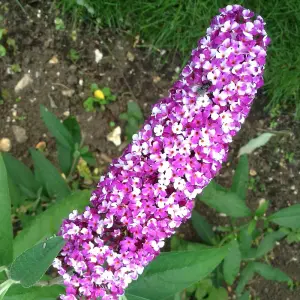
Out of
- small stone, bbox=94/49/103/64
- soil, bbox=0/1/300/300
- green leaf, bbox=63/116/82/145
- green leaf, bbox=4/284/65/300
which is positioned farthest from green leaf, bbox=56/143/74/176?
small stone, bbox=94/49/103/64

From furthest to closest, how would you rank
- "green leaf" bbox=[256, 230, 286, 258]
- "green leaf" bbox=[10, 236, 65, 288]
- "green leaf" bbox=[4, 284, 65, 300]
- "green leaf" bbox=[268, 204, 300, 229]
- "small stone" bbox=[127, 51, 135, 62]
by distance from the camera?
"small stone" bbox=[127, 51, 135, 62]
"green leaf" bbox=[256, 230, 286, 258]
"green leaf" bbox=[268, 204, 300, 229]
"green leaf" bbox=[4, 284, 65, 300]
"green leaf" bbox=[10, 236, 65, 288]

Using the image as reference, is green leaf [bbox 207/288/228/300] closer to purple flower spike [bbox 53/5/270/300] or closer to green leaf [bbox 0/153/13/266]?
purple flower spike [bbox 53/5/270/300]

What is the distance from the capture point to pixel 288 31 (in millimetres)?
3633

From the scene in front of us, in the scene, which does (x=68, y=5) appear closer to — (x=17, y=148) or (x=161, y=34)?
(x=161, y=34)

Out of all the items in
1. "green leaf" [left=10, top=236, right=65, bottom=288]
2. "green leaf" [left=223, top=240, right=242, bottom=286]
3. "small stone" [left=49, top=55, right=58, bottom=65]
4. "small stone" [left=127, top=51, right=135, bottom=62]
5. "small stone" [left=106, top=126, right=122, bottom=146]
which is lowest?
"green leaf" [left=223, top=240, right=242, bottom=286]

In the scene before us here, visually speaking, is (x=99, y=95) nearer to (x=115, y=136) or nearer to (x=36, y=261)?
(x=115, y=136)

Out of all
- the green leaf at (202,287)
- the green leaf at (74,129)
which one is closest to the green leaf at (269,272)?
the green leaf at (202,287)

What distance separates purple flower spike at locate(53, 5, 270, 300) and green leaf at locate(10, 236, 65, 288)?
10.5 inches

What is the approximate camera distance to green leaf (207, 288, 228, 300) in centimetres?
347

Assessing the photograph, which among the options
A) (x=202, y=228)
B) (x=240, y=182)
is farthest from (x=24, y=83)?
(x=240, y=182)

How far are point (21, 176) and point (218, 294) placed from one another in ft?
5.43

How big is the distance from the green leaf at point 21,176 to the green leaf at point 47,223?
57 centimetres

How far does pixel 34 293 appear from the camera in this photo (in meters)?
2.15

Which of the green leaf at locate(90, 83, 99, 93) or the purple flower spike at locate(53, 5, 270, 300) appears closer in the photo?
the purple flower spike at locate(53, 5, 270, 300)
